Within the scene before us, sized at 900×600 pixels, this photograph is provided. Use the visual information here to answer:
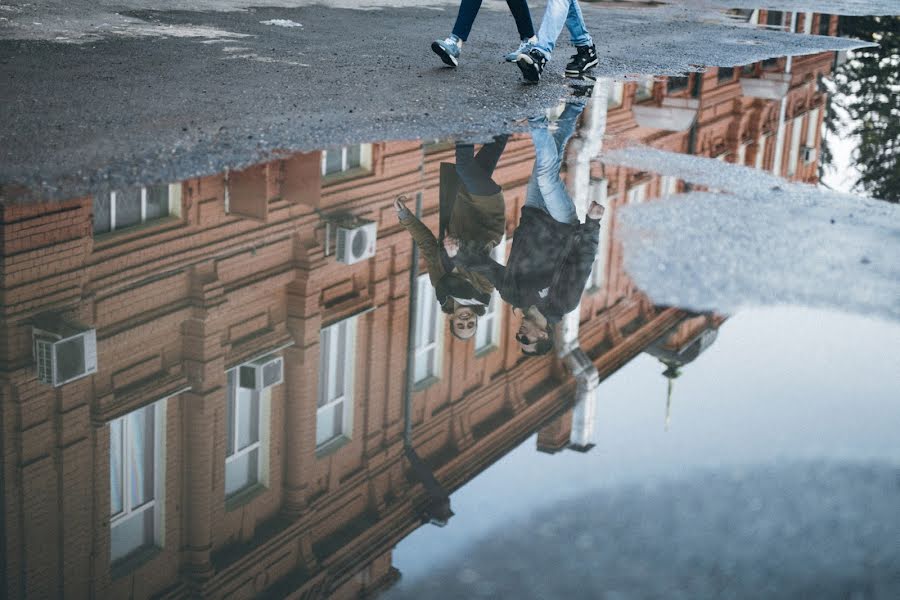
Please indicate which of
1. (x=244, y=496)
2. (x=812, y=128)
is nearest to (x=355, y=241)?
(x=244, y=496)

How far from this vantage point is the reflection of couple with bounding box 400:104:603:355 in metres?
6.06

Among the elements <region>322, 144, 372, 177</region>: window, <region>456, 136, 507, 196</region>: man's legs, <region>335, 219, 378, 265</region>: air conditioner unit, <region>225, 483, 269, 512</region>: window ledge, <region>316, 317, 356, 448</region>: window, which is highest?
<region>322, 144, 372, 177</region>: window

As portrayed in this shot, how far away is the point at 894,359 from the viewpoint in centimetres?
571

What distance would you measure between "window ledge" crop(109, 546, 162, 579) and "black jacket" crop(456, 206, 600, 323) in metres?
2.63

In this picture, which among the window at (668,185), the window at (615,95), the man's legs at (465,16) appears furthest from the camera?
the man's legs at (465,16)

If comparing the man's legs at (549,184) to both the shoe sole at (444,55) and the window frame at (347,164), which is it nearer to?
the window frame at (347,164)

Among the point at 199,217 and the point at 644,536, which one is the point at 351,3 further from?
the point at 644,536

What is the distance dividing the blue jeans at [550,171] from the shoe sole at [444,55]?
69.2 inches

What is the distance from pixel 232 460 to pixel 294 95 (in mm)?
5890

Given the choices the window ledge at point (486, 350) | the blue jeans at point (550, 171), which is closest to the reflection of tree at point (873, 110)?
the blue jeans at point (550, 171)

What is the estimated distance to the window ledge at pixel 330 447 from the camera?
177 inches

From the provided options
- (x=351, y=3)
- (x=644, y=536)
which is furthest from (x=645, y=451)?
(x=351, y=3)

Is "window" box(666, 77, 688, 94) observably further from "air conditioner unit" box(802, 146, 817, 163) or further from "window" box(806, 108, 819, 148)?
"air conditioner unit" box(802, 146, 817, 163)

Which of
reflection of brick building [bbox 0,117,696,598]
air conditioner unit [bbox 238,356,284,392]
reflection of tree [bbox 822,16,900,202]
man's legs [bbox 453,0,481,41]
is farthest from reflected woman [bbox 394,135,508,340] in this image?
man's legs [bbox 453,0,481,41]
